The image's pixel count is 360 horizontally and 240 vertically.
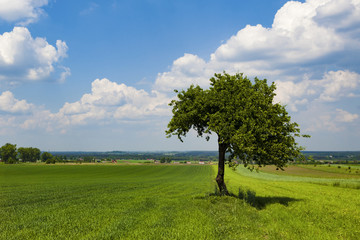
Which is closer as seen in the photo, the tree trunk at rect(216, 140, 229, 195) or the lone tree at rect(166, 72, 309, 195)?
the lone tree at rect(166, 72, 309, 195)

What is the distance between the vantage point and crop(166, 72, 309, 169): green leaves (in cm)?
2284

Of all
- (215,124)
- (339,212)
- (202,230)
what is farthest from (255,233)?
(215,124)

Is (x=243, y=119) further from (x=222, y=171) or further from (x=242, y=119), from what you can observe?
(x=222, y=171)

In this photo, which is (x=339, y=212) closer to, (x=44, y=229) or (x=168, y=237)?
(x=168, y=237)

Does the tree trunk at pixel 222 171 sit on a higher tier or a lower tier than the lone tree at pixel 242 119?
lower

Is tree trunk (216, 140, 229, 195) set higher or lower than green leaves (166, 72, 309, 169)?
lower

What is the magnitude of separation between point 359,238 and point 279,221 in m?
4.52

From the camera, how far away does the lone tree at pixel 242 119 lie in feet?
75.0

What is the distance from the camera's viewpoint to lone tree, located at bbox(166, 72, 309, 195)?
75.0 ft

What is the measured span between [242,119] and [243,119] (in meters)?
0.15

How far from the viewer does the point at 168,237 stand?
13039mm

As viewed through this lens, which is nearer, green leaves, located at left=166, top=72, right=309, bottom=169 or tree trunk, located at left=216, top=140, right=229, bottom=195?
green leaves, located at left=166, top=72, right=309, bottom=169

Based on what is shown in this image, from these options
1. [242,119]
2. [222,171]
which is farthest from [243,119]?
[222,171]

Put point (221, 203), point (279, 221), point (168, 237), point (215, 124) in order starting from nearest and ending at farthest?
point (168, 237), point (279, 221), point (221, 203), point (215, 124)
